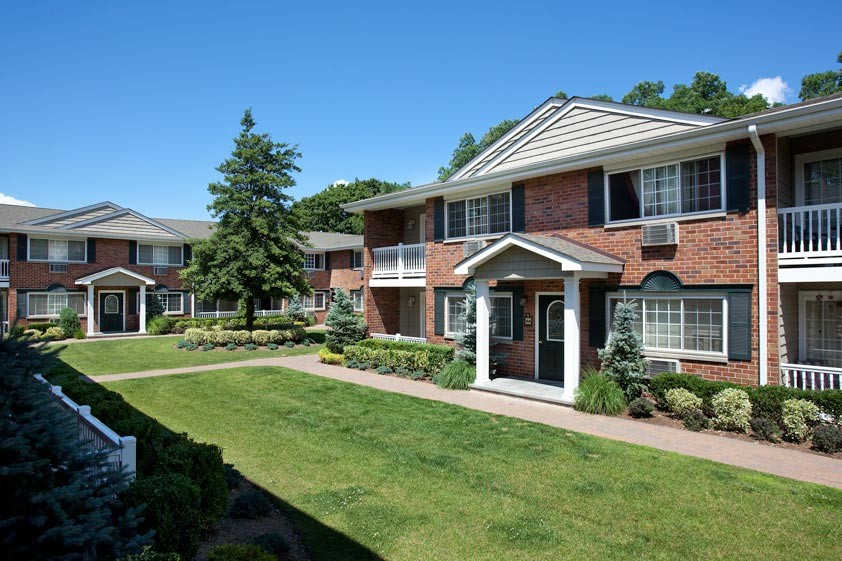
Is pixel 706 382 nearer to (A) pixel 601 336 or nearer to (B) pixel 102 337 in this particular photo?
(A) pixel 601 336

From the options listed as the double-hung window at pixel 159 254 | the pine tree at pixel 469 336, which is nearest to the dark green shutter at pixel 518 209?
the pine tree at pixel 469 336

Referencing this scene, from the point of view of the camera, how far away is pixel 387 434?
29.0 feet

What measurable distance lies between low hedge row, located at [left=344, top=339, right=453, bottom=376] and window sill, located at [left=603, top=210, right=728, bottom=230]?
5806mm

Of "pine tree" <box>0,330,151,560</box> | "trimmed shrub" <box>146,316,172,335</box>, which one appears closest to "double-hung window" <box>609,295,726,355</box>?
"pine tree" <box>0,330,151,560</box>

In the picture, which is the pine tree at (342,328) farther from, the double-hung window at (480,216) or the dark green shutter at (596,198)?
the dark green shutter at (596,198)

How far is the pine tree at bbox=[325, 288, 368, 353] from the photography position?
1803 cm

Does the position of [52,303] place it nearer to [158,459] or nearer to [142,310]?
[142,310]

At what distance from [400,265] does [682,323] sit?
964 centimetres

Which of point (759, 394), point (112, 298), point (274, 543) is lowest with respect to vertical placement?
point (274, 543)

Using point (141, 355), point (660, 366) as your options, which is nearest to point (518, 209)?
point (660, 366)

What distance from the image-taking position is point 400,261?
1775 cm

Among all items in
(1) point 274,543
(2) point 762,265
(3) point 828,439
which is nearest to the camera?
(1) point 274,543

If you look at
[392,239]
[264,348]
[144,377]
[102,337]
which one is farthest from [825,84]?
[102,337]

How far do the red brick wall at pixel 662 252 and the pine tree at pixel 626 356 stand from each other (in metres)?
1.15
